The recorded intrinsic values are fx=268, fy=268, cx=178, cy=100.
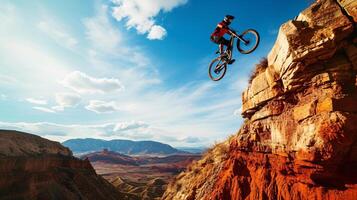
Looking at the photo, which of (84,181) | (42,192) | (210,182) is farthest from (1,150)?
(210,182)

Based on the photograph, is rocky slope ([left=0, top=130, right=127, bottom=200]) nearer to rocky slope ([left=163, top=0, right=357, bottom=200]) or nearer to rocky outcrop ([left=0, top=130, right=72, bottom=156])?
rocky outcrop ([left=0, top=130, right=72, bottom=156])

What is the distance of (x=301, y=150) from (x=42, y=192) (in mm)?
45515

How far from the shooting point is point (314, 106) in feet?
37.1

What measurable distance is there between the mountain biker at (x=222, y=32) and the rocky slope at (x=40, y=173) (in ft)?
139

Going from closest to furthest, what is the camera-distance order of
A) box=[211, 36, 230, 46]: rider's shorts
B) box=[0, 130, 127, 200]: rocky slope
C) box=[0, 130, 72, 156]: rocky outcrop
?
1. box=[211, 36, 230, 46]: rider's shorts
2. box=[0, 130, 127, 200]: rocky slope
3. box=[0, 130, 72, 156]: rocky outcrop

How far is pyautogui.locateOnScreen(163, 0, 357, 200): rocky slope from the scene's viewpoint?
10562 mm

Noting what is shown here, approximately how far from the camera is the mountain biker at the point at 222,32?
13.7m

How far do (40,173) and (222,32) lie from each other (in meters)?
46.8

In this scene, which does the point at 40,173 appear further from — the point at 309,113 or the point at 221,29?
the point at 309,113

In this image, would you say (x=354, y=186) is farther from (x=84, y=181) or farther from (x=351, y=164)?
(x=84, y=181)

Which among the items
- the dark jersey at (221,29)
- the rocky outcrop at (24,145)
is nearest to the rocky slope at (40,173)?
the rocky outcrop at (24,145)

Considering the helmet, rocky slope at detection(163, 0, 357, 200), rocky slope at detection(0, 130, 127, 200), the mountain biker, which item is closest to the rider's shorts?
the mountain biker

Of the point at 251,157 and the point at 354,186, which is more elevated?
the point at 251,157

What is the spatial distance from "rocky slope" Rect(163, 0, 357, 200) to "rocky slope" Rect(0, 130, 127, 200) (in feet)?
133
